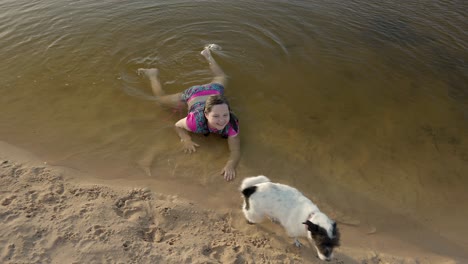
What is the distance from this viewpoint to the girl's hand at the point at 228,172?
4960 mm

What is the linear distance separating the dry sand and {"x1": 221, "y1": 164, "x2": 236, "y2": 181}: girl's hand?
2.30 ft

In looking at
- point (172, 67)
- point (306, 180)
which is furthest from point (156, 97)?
point (306, 180)

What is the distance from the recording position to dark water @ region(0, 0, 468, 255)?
504 cm

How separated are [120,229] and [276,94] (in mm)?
4354

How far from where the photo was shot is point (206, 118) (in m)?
5.30

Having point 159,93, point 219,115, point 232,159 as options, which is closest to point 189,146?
point 232,159

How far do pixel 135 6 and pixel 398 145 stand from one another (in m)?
8.16

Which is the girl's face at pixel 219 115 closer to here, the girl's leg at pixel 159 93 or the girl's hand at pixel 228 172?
the girl's hand at pixel 228 172

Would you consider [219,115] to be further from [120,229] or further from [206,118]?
[120,229]

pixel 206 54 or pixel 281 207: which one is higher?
pixel 206 54

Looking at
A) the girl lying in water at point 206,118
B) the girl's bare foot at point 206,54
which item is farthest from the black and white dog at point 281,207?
the girl's bare foot at point 206,54

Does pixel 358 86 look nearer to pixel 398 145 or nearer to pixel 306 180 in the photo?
pixel 398 145

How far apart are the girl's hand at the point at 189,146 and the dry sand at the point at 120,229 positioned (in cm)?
106

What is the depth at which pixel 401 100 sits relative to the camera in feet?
22.0
